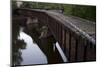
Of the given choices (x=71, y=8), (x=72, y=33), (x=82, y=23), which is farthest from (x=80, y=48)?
(x=71, y=8)

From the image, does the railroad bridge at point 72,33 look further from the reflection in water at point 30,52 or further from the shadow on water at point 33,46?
the reflection in water at point 30,52

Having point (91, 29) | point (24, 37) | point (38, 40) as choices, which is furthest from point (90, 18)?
point (24, 37)

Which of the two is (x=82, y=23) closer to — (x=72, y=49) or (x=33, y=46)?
(x=72, y=49)

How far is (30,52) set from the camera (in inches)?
101

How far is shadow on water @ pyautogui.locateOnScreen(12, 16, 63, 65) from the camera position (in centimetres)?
251

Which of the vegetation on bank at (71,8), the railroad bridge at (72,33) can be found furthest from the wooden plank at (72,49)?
the vegetation on bank at (71,8)

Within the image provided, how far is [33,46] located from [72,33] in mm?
608

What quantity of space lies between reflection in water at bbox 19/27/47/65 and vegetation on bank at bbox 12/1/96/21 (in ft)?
1.31

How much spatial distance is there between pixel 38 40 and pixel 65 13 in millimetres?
557

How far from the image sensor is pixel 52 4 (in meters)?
2.65

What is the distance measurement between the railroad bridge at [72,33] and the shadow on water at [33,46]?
11 cm

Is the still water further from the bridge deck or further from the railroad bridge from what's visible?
→ the bridge deck

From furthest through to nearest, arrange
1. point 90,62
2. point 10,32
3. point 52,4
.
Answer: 1. point 90,62
2. point 52,4
3. point 10,32

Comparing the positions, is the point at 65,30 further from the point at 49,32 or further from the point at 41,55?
the point at 41,55
